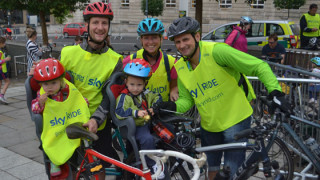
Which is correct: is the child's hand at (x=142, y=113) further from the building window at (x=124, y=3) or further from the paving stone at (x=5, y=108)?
the building window at (x=124, y=3)

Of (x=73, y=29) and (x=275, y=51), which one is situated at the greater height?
(x=73, y=29)

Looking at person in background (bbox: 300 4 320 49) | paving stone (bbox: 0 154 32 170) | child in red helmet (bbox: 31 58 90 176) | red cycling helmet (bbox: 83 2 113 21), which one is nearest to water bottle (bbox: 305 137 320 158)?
child in red helmet (bbox: 31 58 90 176)

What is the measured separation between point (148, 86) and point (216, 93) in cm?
93

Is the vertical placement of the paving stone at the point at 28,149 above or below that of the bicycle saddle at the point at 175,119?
below

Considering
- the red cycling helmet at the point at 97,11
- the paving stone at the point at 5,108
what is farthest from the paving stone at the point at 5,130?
the red cycling helmet at the point at 97,11

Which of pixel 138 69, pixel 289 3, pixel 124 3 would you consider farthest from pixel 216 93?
pixel 124 3

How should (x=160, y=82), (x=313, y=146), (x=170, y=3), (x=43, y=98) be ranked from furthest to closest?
(x=170, y=3) → (x=160, y=82) → (x=313, y=146) → (x=43, y=98)

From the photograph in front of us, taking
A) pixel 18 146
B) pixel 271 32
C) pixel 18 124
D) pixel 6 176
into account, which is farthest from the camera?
pixel 271 32

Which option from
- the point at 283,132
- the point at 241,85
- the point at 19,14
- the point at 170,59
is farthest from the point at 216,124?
the point at 19,14

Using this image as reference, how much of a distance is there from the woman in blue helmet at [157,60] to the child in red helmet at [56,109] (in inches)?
29.3

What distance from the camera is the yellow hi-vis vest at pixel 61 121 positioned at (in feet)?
10.5

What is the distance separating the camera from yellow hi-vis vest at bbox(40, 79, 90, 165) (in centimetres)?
319

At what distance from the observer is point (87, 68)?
3.40m

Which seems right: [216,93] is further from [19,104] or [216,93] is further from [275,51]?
[19,104]
